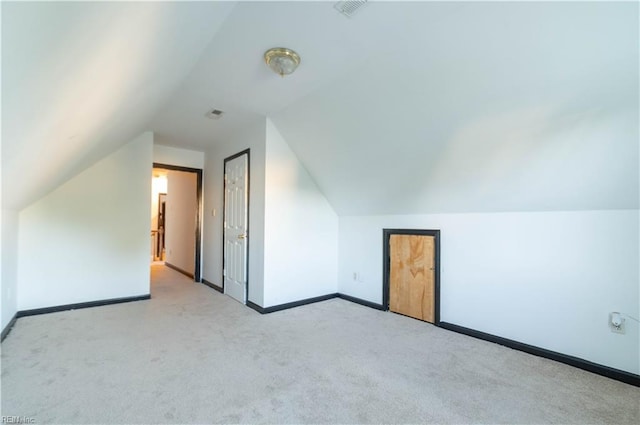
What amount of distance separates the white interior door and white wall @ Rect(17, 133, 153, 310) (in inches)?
40.8

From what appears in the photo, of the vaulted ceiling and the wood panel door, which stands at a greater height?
the vaulted ceiling

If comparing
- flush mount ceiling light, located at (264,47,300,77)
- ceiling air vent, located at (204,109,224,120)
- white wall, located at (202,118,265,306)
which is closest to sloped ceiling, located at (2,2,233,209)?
flush mount ceiling light, located at (264,47,300,77)

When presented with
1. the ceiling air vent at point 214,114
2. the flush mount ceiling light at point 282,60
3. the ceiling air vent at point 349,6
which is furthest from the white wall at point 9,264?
the ceiling air vent at point 349,6

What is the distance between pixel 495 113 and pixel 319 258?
2.68 metres

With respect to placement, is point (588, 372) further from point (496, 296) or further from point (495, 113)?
point (495, 113)

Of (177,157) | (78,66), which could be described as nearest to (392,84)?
(78,66)

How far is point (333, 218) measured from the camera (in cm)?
425

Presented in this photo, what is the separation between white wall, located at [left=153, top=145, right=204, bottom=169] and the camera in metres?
4.73

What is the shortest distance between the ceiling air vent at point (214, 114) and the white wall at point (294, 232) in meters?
0.56

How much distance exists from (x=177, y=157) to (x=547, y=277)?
5.06 metres

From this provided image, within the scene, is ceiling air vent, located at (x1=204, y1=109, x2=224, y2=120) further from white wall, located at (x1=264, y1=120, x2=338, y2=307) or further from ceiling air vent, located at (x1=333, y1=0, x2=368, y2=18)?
ceiling air vent, located at (x1=333, y1=0, x2=368, y2=18)

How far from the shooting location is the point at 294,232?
379cm

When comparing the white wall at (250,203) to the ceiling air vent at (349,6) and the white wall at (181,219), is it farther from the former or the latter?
the ceiling air vent at (349,6)

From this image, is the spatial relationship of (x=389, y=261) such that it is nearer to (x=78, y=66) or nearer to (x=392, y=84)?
(x=392, y=84)
